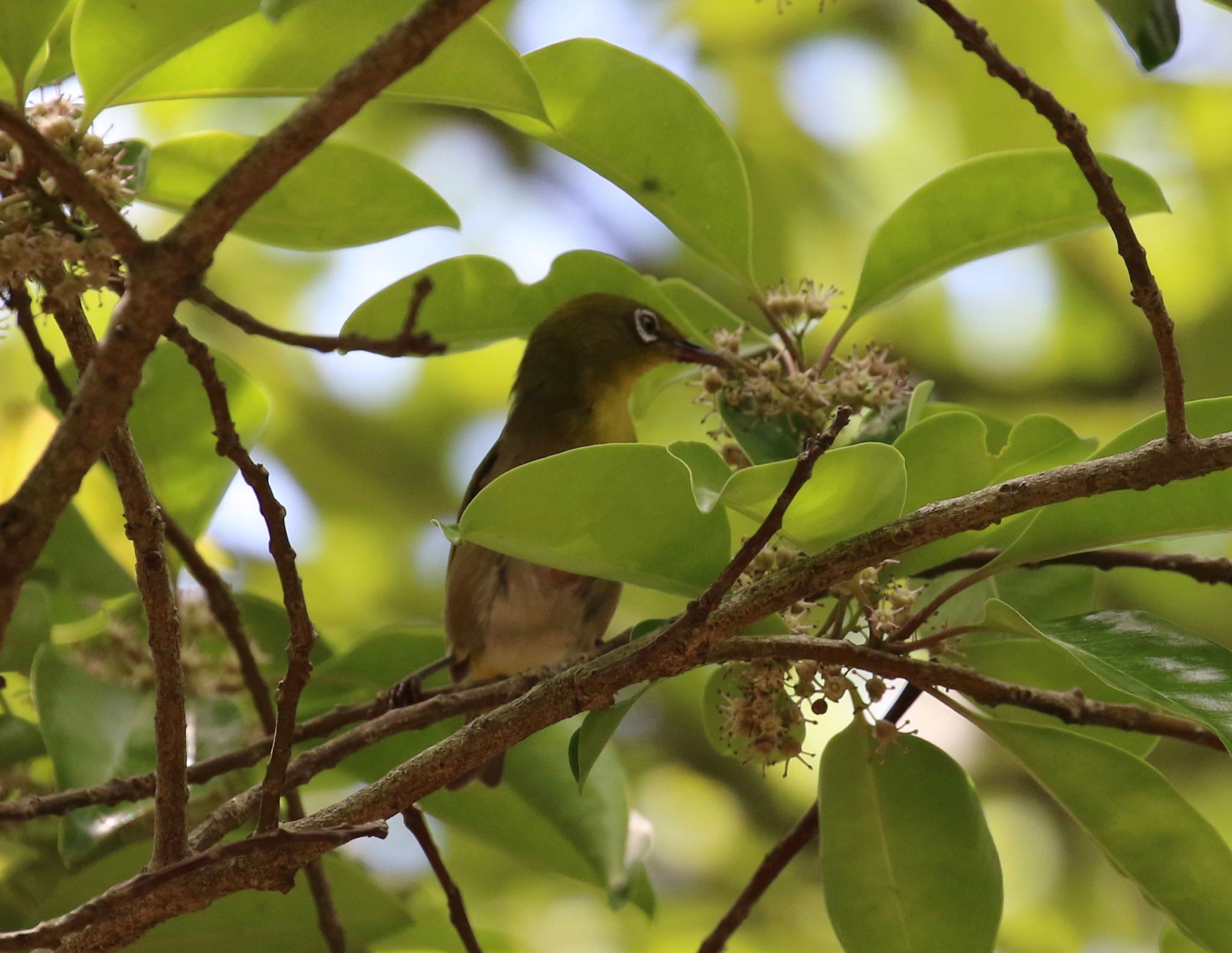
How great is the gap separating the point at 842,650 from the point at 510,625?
81.7 inches

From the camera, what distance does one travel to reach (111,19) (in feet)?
6.52

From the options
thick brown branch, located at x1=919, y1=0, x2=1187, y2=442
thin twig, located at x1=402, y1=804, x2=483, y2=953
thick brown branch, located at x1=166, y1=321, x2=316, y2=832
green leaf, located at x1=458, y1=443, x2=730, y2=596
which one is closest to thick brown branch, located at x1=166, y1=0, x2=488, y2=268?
thick brown branch, located at x1=166, y1=321, x2=316, y2=832

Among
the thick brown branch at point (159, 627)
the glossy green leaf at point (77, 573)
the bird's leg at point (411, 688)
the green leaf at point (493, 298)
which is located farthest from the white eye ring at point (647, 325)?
the thick brown branch at point (159, 627)

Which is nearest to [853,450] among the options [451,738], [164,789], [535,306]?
[451,738]

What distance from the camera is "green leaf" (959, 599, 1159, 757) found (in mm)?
2375

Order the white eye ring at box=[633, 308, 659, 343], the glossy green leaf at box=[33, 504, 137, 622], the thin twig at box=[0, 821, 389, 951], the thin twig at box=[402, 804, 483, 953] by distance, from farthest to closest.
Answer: the white eye ring at box=[633, 308, 659, 343], the glossy green leaf at box=[33, 504, 137, 622], the thin twig at box=[402, 804, 483, 953], the thin twig at box=[0, 821, 389, 951]

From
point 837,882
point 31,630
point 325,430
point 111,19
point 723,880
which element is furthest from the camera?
point 325,430

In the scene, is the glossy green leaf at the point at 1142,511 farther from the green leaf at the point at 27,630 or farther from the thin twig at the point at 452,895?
the green leaf at the point at 27,630

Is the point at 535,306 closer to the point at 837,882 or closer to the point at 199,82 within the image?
the point at 199,82

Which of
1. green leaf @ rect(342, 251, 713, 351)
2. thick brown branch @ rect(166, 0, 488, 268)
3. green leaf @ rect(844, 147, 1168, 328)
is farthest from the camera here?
green leaf @ rect(342, 251, 713, 351)

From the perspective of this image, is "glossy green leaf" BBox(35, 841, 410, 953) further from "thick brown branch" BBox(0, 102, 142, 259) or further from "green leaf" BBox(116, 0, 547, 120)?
"thick brown branch" BBox(0, 102, 142, 259)

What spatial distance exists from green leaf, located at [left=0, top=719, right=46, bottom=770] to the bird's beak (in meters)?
1.58

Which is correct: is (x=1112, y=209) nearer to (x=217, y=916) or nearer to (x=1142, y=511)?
(x=1142, y=511)

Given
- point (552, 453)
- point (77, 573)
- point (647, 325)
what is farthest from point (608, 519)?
point (647, 325)
